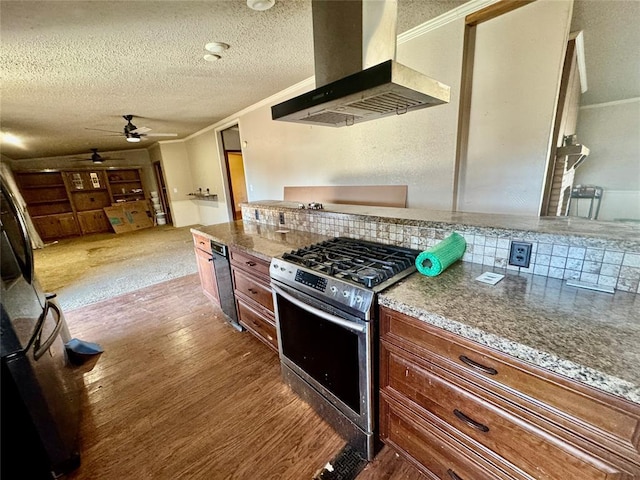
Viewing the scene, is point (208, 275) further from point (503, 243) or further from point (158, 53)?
point (503, 243)

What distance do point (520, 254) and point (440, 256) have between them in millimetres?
387

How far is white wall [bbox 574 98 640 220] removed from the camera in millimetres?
4617

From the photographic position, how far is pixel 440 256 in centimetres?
119

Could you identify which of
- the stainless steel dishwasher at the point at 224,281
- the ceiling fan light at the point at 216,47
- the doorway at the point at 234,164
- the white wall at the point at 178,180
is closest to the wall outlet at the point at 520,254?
the stainless steel dishwasher at the point at 224,281

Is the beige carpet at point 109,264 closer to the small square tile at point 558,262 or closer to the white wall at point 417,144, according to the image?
the white wall at point 417,144

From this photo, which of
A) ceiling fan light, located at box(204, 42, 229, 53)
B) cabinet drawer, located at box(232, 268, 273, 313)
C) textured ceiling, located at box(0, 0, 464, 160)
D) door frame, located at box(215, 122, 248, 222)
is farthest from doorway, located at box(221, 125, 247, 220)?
cabinet drawer, located at box(232, 268, 273, 313)

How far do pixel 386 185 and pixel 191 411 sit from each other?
2695 millimetres

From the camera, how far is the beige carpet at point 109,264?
3598 mm

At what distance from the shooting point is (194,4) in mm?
1745

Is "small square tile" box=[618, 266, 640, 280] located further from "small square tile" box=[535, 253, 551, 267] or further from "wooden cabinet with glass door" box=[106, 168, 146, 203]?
"wooden cabinet with glass door" box=[106, 168, 146, 203]

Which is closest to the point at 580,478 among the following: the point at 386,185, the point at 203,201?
the point at 386,185

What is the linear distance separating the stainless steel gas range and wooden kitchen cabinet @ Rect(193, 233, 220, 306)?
1168 mm

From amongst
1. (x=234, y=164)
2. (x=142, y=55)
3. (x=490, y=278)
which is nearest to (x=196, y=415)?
(x=490, y=278)

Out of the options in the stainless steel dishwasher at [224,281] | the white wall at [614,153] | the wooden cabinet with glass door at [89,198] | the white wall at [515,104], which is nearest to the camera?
the white wall at [515,104]
